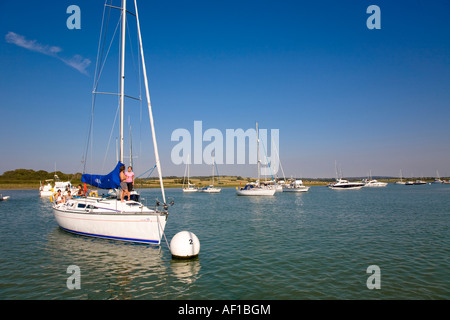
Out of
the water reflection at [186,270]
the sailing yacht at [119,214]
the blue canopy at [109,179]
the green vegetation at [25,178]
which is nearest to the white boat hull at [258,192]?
the sailing yacht at [119,214]

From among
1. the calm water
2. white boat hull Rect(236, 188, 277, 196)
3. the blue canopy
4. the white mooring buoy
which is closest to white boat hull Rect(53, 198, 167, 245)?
the calm water

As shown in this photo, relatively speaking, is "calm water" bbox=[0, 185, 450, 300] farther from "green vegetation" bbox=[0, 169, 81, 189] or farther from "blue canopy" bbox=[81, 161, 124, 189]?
"green vegetation" bbox=[0, 169, 81, 189]

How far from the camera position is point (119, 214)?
51.0 feet

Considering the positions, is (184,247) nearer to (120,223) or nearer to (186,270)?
(186,270)

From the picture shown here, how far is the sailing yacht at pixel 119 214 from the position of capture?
1517 cm

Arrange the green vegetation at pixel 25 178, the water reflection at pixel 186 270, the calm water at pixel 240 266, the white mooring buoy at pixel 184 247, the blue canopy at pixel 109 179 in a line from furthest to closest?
the green vegetation at pixel 25 178, the blue canopy at pixel 109 179, the white mooring buoy at pixel 184 247, the water reflection at pixel 186 270, the calm water at pixel 240 266

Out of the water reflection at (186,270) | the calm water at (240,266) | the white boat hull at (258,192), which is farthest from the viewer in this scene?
the white boat hull at (258,192)

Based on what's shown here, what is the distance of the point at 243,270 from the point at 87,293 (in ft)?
20.5

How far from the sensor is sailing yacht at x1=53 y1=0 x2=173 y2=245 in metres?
15.2

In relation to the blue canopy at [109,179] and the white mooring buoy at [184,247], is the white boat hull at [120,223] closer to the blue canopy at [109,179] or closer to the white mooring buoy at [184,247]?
the blue canopy at [109,179]

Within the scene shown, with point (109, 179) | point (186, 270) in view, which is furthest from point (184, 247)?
point (109, 179)

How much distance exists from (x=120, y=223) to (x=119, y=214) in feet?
1.93

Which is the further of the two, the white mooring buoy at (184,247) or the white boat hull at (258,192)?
the white boat hull at (258,192)

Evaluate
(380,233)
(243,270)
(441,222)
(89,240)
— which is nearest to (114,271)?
(243,270)
